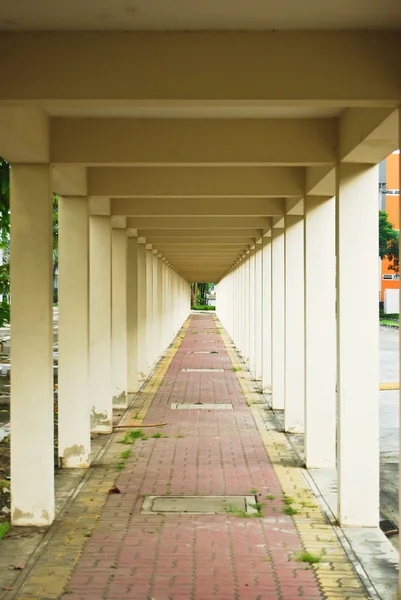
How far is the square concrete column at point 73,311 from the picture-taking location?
955 centimetres

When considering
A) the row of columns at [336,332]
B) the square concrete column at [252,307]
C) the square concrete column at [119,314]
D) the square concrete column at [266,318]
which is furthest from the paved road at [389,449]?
the square concrete column at [119,314]

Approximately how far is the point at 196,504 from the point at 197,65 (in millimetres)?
4760

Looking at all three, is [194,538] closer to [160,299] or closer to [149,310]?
[149,310]

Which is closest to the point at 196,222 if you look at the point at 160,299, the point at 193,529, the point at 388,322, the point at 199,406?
the point at 199,406

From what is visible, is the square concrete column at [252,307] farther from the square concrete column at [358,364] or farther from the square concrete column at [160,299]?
the square concrete column at [358,364]

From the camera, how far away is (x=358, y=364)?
23.8 feet

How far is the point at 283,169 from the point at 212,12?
4905 millimetres

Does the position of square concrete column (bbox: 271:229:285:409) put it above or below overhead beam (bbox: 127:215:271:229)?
below

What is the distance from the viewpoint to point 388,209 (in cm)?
5309

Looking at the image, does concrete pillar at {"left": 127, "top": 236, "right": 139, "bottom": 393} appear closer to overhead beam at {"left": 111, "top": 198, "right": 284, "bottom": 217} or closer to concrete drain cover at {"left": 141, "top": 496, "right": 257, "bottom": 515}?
overhead beam at {"left": 111, "top": 198, "right": 284, "bottom": 217}

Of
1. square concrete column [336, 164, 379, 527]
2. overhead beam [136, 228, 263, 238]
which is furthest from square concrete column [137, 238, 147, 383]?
square concrete column [336, 164, 379, 527]

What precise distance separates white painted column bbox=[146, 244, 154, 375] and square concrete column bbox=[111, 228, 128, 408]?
5261mm

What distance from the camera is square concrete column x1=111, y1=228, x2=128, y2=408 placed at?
14.4 m

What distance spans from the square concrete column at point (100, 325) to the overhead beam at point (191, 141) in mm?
4843
